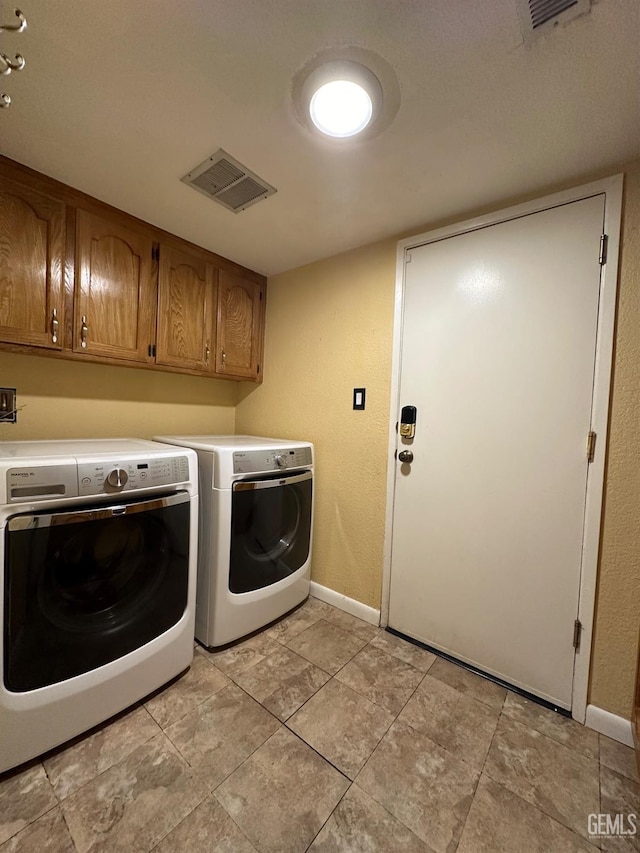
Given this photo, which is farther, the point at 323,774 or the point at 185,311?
the point at 185,311

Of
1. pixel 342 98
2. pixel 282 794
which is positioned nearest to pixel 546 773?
pixel 282 794

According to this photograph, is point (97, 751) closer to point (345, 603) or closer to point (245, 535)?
point (245, 535)

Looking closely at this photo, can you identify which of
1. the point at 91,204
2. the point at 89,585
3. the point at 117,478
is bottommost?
the point at 89,585

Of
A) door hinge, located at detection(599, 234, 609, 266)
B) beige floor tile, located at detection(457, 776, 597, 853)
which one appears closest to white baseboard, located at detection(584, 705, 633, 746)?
beige floor tile, located at detection(457, 776, 597, 853)

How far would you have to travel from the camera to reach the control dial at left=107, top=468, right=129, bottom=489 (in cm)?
112

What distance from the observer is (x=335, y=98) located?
103 cm

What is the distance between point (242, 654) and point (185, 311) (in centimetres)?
184

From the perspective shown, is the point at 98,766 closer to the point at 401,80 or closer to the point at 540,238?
the point at 401,80

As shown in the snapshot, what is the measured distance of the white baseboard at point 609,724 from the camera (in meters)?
1.21

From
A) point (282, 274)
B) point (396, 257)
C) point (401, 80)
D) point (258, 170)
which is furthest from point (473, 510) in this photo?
point (282, 274)

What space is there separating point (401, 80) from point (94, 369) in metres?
1.85

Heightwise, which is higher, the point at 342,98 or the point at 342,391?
the point at 342,98

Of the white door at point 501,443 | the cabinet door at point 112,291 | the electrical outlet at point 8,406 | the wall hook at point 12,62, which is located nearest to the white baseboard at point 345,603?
the white door at point 501,443

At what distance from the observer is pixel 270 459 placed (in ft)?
5.52
